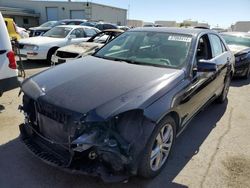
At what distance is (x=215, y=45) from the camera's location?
472 centimetres

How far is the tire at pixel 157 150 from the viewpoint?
260 cm

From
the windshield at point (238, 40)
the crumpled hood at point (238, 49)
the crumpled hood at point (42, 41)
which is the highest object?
the windshield at point (238, 40)

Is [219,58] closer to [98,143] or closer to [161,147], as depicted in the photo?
[161,147]

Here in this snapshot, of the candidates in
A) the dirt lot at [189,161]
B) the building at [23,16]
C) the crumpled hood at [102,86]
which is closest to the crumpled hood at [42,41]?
the dirt lot at [189,161]

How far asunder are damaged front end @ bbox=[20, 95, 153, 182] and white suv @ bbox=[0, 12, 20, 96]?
7.27 ft

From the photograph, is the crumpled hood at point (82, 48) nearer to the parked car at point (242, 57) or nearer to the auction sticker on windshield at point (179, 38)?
the auction sticker on windshield at point (179, 38)

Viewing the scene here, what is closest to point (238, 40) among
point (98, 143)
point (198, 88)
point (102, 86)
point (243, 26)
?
point (198, 88)

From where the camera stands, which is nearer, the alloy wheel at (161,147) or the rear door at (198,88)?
the alloy wheel at (161,147)

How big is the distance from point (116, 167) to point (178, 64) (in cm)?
174

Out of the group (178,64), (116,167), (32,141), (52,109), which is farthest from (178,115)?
(32,141)

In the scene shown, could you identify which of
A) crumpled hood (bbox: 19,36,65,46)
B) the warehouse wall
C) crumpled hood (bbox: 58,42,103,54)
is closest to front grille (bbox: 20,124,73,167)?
crumpled hood (bbox: 58,42,103,54)

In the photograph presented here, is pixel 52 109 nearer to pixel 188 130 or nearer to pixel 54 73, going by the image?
pixel 54 73

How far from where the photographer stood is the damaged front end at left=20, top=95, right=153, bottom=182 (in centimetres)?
233

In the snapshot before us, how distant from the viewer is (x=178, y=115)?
10.2 ft
